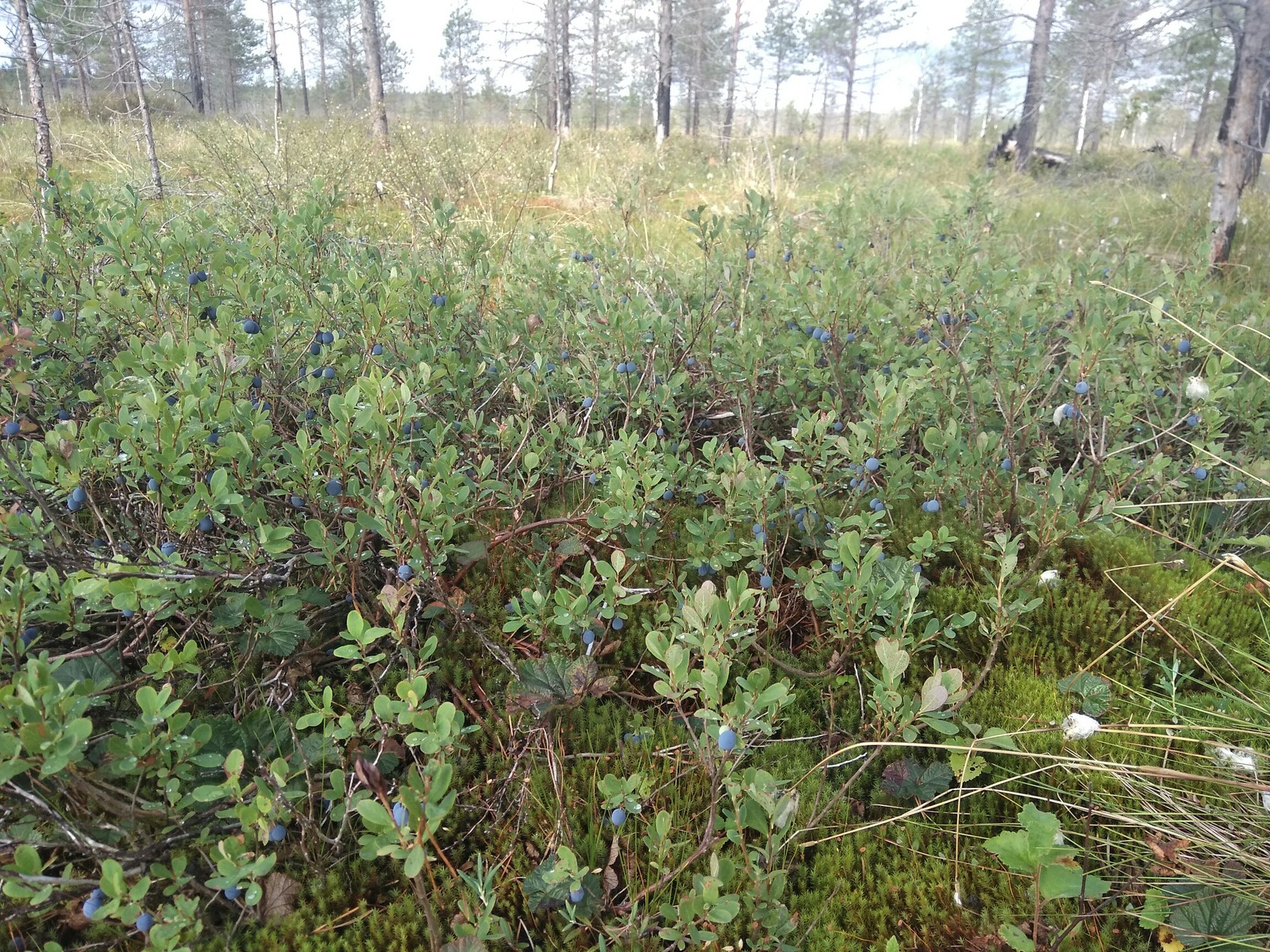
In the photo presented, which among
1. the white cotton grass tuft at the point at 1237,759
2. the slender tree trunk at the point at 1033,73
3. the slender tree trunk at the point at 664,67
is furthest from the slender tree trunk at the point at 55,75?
the slender tree trunk at the point at 1033,73

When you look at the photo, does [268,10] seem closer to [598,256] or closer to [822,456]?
[598,256]

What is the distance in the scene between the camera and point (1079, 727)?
1.66 metres

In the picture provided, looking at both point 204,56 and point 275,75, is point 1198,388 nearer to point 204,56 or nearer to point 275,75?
point 275,75

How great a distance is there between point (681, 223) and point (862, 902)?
788cm

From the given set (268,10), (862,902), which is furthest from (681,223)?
(268,10)

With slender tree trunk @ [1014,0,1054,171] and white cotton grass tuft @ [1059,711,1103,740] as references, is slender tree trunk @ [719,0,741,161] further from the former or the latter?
white cotton grass tuft @ [1059,711,1103,740]

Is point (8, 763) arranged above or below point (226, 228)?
below

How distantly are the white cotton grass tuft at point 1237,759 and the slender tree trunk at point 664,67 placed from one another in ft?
60.8

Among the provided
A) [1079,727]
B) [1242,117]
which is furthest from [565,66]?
[1079,727]

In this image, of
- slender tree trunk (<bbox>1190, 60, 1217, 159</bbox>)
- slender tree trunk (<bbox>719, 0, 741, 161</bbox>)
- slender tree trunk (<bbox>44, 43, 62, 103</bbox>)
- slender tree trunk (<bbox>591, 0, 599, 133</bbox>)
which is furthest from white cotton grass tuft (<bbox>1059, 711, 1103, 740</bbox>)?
slender tree trunk (<bbox>1190, 60, 1217, 159</bbox>)

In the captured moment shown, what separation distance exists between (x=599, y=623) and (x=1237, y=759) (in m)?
1.42

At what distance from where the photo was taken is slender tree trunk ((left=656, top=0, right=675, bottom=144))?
59.2 feet

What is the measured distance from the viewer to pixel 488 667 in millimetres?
1918

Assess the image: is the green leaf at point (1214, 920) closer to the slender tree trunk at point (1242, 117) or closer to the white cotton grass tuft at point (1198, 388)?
the white cotton grass tuft at point (1198, 388)
